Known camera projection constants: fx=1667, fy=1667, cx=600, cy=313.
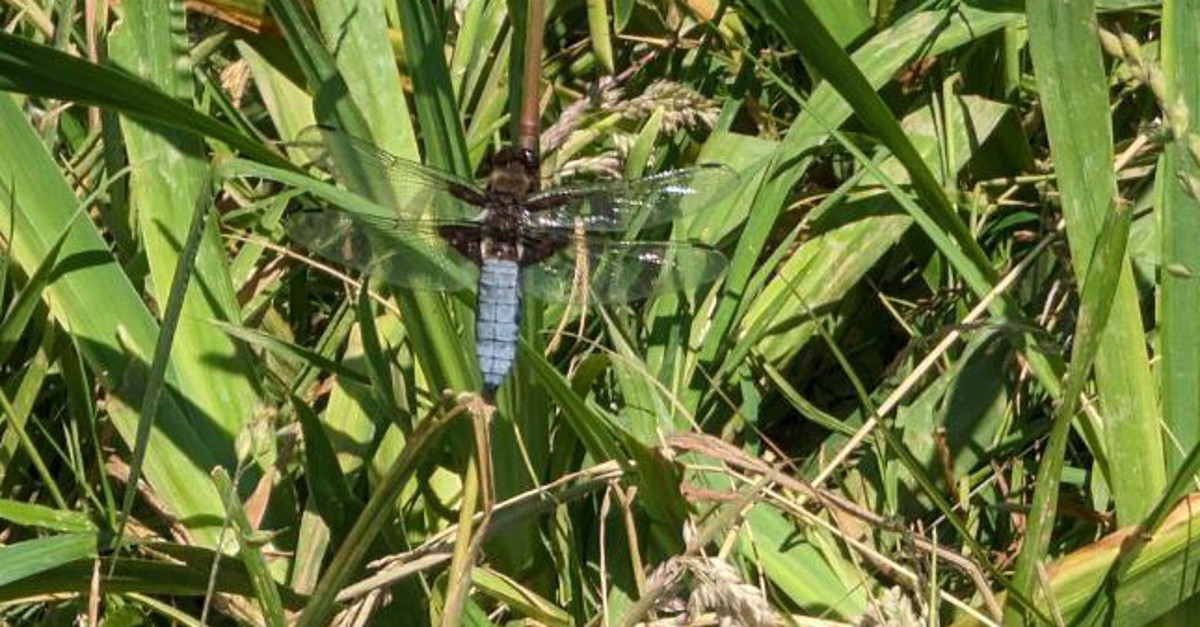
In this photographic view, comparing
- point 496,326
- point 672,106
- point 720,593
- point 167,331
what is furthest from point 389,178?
point 720,593

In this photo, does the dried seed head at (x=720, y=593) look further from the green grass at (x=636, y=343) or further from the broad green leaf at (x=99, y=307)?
the broad green leaf at (x=99, y=307)

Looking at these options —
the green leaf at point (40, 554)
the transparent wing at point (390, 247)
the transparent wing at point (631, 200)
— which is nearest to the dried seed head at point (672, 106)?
the transparent wing at point (631, 200)

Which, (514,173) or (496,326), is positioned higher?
(514,173)

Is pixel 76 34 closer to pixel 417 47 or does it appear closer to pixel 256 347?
pixel 256 347

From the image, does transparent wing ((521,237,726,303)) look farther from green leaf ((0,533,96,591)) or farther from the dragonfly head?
green leaf ((0,533,96,591))

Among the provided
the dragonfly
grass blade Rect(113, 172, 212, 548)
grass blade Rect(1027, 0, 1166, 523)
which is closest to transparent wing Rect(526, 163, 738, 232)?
the dragonfly

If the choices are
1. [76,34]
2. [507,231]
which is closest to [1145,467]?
[507,231]

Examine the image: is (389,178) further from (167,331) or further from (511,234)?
(167,331)
